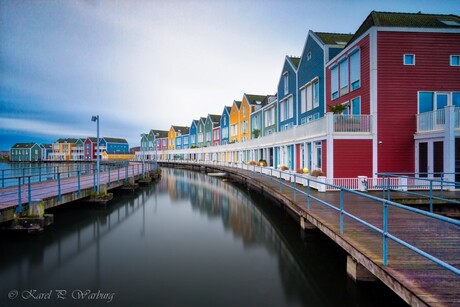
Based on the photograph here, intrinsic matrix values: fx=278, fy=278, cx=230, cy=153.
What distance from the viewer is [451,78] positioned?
587 inches

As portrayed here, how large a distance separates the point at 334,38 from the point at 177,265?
20599mm

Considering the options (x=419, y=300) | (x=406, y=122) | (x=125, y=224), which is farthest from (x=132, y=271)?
(x=406, y=122)

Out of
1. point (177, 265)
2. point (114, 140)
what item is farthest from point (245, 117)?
point (114, 140)

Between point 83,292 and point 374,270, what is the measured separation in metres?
6.27

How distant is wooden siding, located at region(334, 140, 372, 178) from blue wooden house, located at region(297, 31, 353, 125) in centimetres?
595

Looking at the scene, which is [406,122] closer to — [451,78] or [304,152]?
[451,78]

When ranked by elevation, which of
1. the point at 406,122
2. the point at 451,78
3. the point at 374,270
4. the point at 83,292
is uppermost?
the point at 451,78

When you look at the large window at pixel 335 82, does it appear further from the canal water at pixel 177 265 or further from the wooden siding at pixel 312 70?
the canal water at pixel 177 265

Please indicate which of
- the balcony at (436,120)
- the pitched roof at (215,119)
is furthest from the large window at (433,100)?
the pitched roof at (215,119)

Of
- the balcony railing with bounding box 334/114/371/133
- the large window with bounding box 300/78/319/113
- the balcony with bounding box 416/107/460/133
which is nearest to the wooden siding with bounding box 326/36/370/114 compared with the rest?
the balcony railing with bounding box 334/114/371/133

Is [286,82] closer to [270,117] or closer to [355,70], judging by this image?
[270,117]

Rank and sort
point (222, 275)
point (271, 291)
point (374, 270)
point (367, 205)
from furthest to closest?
1. point (367, 205)
2. point (222, 275)
3. point (271, 291)
4. point (374, 270)

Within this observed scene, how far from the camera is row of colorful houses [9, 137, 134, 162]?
103875 millimetres

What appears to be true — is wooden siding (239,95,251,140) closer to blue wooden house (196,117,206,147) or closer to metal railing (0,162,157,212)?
blue wooden house (196,117,206,147)
